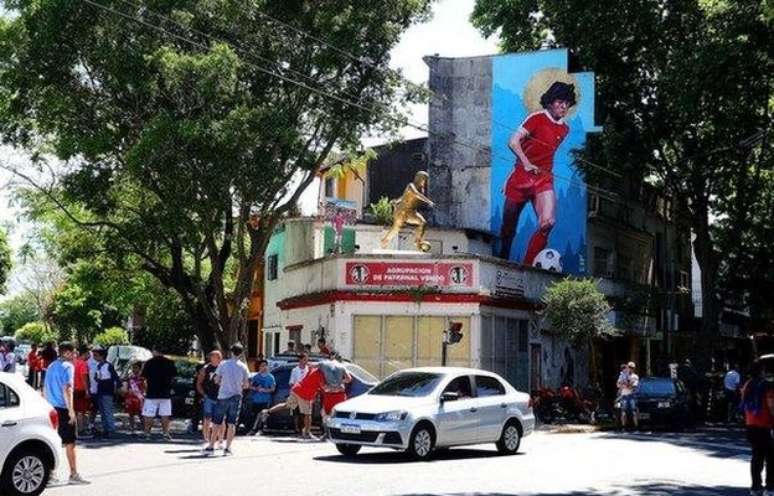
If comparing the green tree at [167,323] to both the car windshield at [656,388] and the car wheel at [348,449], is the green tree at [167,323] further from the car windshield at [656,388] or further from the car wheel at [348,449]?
the car wheel at [348,449]

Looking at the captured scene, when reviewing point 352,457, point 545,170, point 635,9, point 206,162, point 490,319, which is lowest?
point 352,457

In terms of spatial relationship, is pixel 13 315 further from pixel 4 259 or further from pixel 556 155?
pixel 556 155

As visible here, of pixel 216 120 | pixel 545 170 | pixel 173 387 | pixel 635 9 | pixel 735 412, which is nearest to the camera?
pixel 216 120

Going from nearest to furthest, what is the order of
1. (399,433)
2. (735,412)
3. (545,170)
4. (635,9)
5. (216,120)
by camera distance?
(399,433), (216,120), (735,412), (635,9), (545,170)

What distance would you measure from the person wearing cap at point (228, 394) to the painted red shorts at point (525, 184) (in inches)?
974

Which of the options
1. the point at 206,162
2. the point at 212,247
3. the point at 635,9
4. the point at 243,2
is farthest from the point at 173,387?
the point at 635,9

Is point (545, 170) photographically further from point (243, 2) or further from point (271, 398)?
point (271, 398)

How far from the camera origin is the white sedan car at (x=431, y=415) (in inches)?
669

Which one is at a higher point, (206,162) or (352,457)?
(206,162)

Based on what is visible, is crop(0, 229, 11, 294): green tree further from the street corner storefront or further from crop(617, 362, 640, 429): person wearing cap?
crop(617, 362, 640, 429): person wearing cap

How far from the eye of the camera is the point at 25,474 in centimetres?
1211

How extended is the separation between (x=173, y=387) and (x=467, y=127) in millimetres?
19785

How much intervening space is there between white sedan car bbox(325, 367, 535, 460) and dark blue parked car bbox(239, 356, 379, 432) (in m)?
Answer: 4.59

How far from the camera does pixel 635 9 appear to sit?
1467 inches
